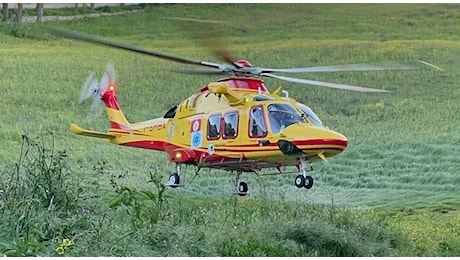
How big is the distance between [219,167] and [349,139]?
92 cm

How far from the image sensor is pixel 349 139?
23.3 ft

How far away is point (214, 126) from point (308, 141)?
66 cm

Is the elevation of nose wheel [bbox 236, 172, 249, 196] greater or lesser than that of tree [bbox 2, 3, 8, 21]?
lesser

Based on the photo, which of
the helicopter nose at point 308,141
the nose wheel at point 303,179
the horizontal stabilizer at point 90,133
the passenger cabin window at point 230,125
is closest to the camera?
the helicopter nose at point 308,141

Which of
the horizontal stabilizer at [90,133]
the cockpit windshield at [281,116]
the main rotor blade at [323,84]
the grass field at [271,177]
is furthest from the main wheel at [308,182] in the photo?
the horizontal stabilizer at [90,133]

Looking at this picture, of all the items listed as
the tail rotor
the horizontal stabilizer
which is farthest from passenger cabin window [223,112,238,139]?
the tail rotor

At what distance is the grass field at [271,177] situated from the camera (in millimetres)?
6559

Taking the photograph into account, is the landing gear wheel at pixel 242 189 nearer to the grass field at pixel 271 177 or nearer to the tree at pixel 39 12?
the grass field at pixel 271 177

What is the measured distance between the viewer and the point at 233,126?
6664mm

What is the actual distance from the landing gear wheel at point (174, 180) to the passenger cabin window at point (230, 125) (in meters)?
0.49

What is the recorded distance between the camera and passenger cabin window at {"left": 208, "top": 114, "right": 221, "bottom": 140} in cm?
672

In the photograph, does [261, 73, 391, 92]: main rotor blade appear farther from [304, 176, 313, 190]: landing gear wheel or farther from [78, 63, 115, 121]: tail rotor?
[78, 63, 115, 121]: tail rotor

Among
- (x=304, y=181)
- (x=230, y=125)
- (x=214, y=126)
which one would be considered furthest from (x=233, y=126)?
(x=304, y=181)

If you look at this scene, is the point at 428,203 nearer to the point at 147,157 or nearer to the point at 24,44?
the point at 147,157
